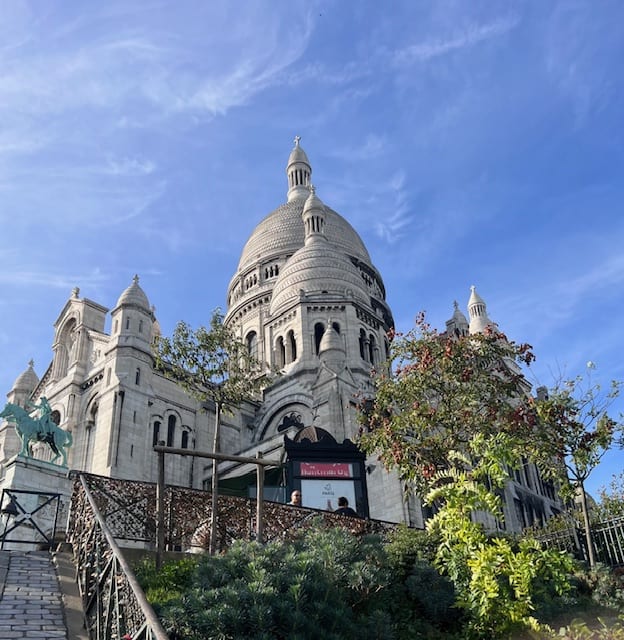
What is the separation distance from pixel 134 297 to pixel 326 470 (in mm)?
20430

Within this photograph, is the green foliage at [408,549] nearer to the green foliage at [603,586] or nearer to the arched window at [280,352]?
the green foliage at [603,586]

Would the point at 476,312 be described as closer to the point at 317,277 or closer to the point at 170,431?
the point at 317,277

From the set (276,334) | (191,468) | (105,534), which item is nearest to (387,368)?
(105,534)

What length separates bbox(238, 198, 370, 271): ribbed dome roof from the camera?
59.4m

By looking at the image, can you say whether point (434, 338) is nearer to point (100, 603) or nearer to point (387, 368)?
point (387, 368)

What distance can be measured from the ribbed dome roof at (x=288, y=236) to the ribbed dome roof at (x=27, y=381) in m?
21.1

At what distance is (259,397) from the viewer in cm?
4431

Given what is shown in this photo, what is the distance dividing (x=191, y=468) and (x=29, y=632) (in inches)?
1140

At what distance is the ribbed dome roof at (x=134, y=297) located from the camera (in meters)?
36.0

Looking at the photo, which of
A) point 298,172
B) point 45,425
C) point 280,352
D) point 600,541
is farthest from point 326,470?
point 298,172

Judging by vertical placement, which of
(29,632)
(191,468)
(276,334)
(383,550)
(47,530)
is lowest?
(29,632)

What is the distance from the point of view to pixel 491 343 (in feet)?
59.7

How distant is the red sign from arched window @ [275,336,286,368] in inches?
1049

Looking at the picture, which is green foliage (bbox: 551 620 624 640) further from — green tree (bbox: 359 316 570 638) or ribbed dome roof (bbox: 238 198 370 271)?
ribbed dome roof (bbox: 238 198 370 271)
